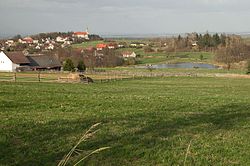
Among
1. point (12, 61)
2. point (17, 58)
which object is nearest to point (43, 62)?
point (17, 58)

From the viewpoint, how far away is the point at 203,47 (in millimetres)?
191625

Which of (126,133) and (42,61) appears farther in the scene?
(42,61)

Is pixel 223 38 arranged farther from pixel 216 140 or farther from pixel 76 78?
pixel 216 140

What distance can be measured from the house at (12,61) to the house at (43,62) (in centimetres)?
173

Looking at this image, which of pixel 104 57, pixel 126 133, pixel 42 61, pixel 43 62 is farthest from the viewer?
pixel 104 57

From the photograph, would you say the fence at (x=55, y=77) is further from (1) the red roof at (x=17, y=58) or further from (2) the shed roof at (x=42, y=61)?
(2) the shed roof at (x=42, y=61)

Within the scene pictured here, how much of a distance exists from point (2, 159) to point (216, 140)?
5.53 meters

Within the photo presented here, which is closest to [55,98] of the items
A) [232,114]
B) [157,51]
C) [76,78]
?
[232,114]

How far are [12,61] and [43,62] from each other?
9078mm

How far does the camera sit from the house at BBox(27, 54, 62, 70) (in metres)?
99.0

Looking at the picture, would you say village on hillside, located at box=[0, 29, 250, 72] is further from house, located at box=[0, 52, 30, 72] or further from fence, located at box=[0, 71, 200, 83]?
fence, located at box=[0, 71, 200, 83]

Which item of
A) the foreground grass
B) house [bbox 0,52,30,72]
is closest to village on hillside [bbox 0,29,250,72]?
house [bbox 0,52,30,72]

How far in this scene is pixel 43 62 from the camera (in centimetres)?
10119

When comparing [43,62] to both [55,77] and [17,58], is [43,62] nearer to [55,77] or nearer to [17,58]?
[17,58]
